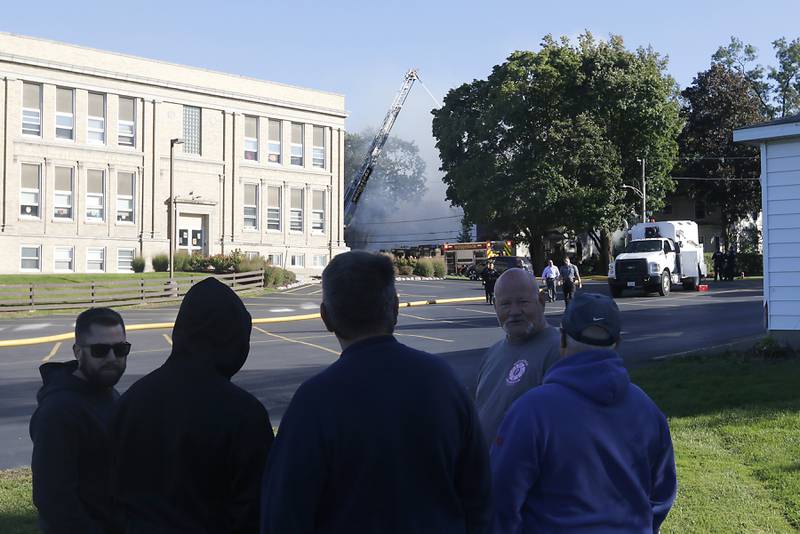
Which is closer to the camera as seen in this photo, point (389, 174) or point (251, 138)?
point (251, 138)

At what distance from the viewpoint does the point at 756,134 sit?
14922mm

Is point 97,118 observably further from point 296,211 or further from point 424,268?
point 424,268

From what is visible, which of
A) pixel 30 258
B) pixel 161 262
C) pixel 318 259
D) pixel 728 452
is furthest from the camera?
pixel 318 259

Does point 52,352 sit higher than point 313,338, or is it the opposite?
point 313,338

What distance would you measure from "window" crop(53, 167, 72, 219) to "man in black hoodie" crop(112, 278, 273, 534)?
44587mm

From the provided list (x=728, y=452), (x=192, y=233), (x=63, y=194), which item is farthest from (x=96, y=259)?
(x=728, y=452)

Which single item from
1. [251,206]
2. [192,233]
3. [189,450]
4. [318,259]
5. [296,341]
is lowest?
[296,341]

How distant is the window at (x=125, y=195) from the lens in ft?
152

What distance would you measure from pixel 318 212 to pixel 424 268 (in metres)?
8.02

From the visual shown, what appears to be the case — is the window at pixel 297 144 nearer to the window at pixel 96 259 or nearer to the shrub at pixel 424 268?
the shrub at pixel 424 268

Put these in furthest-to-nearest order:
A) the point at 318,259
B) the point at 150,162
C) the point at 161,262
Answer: the point at 318,259 → the point at 150,162 → the point at 161,262

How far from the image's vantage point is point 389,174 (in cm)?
10538

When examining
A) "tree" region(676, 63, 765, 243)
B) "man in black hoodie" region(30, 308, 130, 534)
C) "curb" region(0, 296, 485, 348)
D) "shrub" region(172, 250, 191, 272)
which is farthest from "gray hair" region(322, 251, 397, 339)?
"tree" region(676, 63, 765, 243)

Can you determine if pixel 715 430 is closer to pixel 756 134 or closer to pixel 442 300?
pixel 756 134
